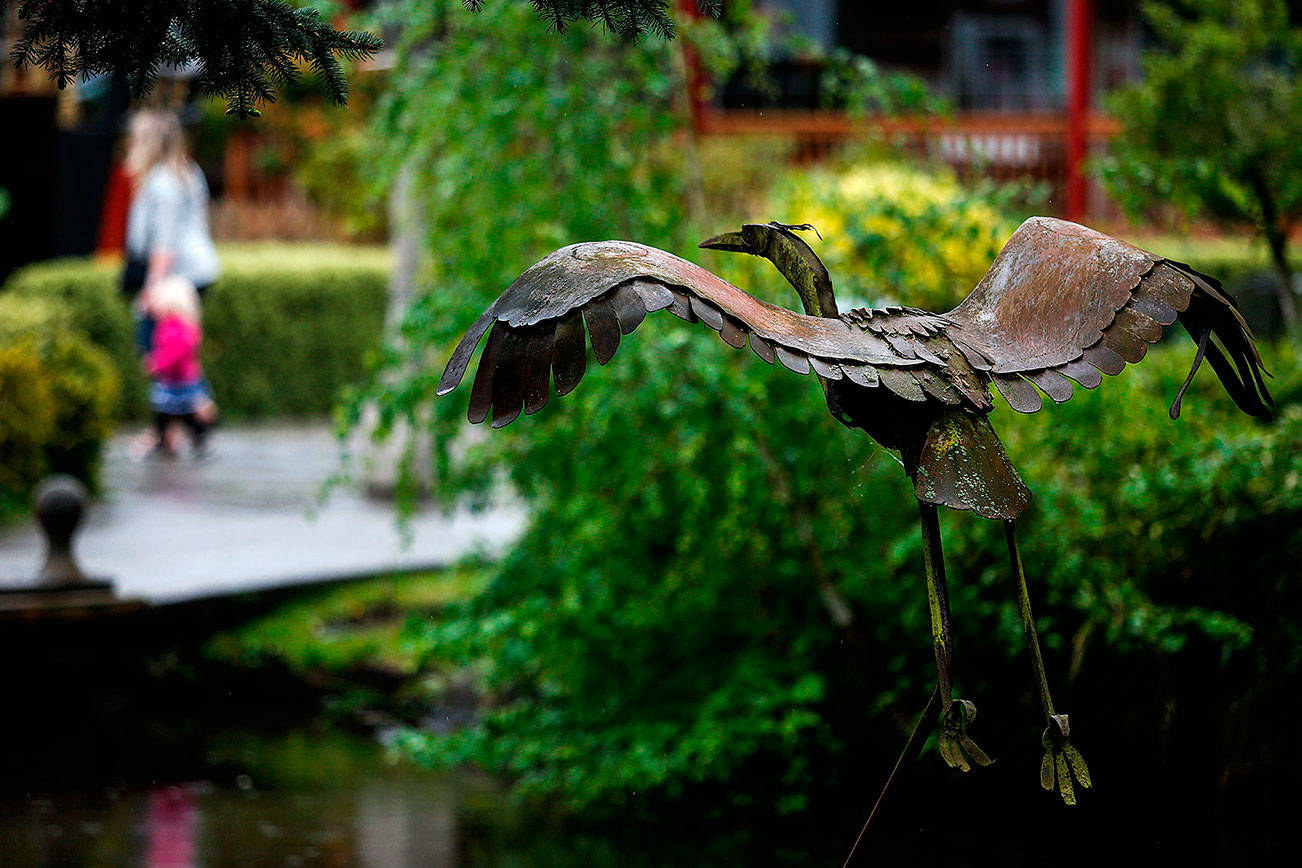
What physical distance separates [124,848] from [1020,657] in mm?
3257

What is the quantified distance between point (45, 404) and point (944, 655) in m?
6.74

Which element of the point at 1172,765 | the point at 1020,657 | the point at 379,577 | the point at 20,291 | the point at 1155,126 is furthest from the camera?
the point at 20,291

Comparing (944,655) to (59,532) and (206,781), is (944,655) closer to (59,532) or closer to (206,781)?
(206,781)

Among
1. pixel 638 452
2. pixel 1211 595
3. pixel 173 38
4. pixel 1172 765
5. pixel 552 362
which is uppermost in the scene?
pixel 173 38

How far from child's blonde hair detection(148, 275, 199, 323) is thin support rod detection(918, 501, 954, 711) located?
26.7ft

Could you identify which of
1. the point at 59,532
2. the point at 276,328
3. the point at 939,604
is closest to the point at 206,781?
the point at 59,532

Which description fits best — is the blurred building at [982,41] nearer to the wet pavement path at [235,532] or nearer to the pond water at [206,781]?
the wet pavement path at [235,532]

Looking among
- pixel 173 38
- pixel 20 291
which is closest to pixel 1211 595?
pixel 173 38

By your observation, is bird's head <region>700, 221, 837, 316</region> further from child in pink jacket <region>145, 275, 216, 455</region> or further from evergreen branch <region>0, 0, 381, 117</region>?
child in pink jacket <region>145, 275, 216, 455</region>

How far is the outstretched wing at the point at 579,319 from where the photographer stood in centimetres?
226

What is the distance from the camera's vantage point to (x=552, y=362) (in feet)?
7.48

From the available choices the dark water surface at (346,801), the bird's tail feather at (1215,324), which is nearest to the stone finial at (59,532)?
the dark water surface at (346,801)

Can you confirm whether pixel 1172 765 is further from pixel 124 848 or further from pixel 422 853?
pixel 124 848

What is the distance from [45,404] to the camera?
314 inches
